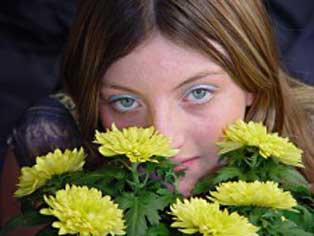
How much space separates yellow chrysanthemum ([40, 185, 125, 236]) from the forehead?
0.30 meters

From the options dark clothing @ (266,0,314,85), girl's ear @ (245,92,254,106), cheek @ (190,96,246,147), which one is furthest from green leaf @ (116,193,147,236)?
dark clothing @ (266,0,314,85)

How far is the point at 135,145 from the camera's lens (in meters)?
0.90

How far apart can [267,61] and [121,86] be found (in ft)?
0.82

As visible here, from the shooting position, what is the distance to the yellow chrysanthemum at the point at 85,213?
2.73ft

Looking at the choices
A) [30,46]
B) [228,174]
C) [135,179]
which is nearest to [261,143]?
[228,174]

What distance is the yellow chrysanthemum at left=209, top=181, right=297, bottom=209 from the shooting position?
89 centimetres

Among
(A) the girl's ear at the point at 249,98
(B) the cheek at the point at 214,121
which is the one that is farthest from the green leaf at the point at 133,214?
(A) the girl's ear at the point at 249,98

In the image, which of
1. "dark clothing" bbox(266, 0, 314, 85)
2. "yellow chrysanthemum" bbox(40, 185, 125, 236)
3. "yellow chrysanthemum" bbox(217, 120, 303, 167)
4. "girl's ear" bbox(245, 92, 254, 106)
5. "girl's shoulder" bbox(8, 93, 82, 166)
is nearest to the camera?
"yellow chrysanthemum" bbox(40, 185, 125, 236)

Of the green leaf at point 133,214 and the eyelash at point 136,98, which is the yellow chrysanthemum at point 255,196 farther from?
the eyelash at point 136,98

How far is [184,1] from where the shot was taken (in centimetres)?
117

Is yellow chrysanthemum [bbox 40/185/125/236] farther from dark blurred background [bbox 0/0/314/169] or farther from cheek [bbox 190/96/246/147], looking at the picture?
dark blurred background [bbox 0/0/314/169]

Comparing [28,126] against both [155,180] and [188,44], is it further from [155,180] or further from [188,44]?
[155,180]

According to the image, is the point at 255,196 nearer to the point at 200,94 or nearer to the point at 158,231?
the point at 158,231

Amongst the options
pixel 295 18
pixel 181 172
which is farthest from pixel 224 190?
pixel 295 18
